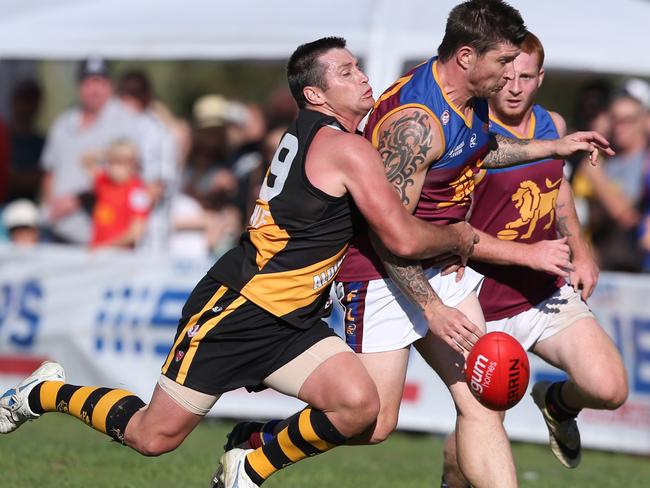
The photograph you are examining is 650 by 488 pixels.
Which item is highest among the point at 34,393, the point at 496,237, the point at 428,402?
the point at 496,237

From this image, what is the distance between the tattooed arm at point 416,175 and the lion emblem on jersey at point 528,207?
910 mm

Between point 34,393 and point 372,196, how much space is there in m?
2.14

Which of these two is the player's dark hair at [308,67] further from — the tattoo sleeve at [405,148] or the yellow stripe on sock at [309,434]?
Answer: the yellow stripe on sock at [309,434]

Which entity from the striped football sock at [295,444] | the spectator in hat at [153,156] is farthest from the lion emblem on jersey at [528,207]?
the spectator in hat at [153,156]

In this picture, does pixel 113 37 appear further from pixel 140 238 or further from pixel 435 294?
pixel 435 294

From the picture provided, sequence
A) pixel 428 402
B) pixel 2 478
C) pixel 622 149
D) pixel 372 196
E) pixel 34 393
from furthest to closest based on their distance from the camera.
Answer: pixel 622 149 < pixel 428 402 < pixel 2 478 < pixel 34 393 < pixel 372 196

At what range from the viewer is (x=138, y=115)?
480 inches

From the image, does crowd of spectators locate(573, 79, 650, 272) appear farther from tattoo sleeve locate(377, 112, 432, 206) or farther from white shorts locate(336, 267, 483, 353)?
tattoo sleeve locate(377, 112, 432, 206)

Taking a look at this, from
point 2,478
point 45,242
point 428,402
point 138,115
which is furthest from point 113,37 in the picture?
point 2,478

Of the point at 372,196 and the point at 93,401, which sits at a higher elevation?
the point at 372,196

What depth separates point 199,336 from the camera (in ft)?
18.0

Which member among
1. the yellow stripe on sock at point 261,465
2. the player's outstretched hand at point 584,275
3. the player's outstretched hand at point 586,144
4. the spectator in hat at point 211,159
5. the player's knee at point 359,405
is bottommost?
the spectator in hat at point 211,159

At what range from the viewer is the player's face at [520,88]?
20.0 ft

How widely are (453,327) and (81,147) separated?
7688mm
